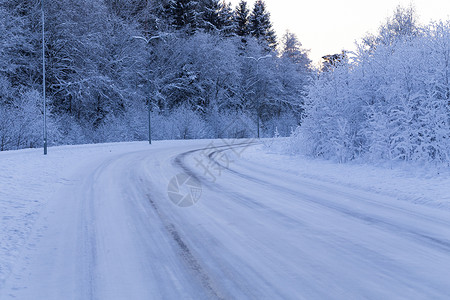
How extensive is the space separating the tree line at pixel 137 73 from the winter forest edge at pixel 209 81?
0.14m

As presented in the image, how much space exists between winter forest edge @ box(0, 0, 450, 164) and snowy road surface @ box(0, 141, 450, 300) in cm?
609

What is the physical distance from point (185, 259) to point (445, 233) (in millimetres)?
4091

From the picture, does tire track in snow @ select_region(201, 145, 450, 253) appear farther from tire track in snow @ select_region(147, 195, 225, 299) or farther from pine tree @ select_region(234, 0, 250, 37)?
pine tree @ select_region(234, 0, 250, 37)

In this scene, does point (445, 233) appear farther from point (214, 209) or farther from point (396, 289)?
point (214, 209)

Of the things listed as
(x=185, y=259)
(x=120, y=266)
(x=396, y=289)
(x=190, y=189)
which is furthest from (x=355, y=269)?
(x=190, y=189)

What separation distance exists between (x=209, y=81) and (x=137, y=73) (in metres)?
10.2

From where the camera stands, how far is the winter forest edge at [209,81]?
502 inches

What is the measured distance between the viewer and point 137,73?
41625 millimetres

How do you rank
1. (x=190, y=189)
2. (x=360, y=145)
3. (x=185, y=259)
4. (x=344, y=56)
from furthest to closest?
(x=344, y=56) < (x=360, y=145) < (x=190, y=189) < (x=185, y=259)

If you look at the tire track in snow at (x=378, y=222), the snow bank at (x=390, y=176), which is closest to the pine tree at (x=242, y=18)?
the snow bank at (x=390, y=176)

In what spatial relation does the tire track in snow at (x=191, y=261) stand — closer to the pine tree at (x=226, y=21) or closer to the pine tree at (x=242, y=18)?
the pine tree at (x=226, y=21)

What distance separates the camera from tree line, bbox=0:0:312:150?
2952cm

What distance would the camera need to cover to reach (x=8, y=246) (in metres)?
4.88

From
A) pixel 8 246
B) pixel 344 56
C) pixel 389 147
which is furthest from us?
pixel 344 56
